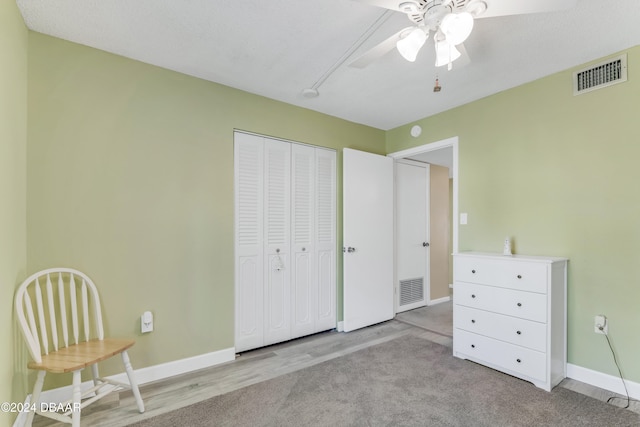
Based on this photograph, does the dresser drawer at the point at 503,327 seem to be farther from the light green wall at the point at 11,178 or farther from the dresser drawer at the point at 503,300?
the light green wall at the point at 11,178

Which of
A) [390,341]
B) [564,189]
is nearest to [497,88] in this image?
[564,189]

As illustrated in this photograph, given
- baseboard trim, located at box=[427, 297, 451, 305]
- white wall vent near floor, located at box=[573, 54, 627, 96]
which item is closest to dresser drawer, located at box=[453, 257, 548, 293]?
white wall vent near floor, located at box=[573, 54, 627, 96]

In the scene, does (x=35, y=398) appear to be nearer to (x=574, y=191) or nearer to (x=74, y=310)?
(x=74, y=310)

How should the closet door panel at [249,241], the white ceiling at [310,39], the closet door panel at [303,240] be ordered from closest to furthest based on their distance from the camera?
the white ceiling at [310,39] < the closet door panel at [249,241] < the closet door panel at [303,240]

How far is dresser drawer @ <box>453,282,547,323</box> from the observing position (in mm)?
2166

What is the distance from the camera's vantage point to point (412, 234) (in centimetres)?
425

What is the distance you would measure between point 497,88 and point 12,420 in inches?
161

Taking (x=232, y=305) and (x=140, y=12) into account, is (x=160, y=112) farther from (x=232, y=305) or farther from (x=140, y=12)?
(x=232, y=305)

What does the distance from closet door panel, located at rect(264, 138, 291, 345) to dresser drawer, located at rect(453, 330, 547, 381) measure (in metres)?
1.62

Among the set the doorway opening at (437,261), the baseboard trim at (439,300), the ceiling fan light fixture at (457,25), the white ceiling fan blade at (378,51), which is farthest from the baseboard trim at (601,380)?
the white ceiling fan blade at (378,51)

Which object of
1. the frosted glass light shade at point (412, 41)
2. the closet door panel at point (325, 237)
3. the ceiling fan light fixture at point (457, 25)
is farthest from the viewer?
the closet door panel at point (325, 237)

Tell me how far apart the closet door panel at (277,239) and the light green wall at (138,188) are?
1.13 feet

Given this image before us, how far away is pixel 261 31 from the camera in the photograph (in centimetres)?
189

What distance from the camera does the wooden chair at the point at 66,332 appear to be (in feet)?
5.20
